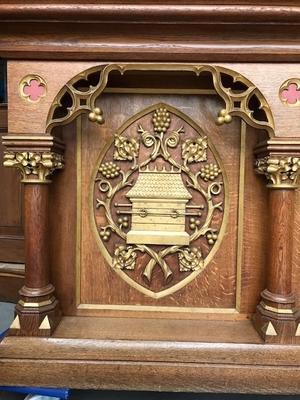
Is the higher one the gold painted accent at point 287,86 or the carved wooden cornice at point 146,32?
the carved wooden cornice at point 146,32

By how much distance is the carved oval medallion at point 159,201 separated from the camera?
95 cm

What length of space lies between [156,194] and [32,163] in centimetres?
29

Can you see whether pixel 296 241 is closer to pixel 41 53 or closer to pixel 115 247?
pixel 115 247

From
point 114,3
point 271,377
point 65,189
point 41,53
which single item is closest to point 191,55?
point 114,3

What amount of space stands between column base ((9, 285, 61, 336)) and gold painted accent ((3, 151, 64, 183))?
9.5 inches

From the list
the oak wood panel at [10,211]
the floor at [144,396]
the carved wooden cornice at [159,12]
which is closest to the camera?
the carved wooden cornice at [159,12]

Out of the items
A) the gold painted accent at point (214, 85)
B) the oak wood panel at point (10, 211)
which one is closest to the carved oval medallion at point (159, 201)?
the gold painted accent at point (214, 85)

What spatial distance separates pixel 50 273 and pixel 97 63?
491 millimetres

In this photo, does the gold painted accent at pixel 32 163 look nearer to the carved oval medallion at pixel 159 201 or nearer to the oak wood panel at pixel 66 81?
the oak wood panel at pixel 66 81

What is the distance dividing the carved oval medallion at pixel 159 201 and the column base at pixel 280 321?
186 mm

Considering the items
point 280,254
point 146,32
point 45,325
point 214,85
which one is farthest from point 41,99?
point 280,254

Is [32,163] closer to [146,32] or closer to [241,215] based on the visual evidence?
[146,32]

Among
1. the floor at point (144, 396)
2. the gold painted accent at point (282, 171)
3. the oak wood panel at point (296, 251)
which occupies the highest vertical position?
the gold painted accent at point (282, 171)

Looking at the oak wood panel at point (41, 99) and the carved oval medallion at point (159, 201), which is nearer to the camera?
the oak wood panel at point (41, 99)
